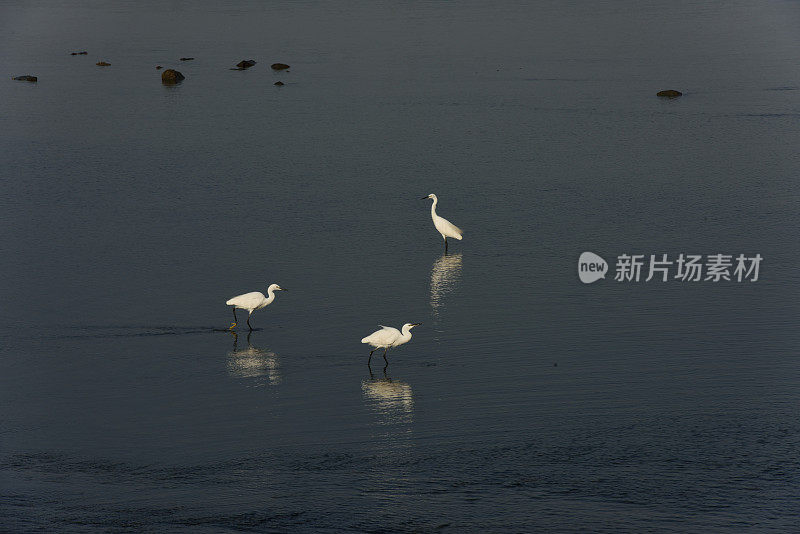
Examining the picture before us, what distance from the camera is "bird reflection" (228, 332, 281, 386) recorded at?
2992 cm

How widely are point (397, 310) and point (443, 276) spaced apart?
4.64 metres

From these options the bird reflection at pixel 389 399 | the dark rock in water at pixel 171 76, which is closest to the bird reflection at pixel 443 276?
the bird reflection at pixel 389 399

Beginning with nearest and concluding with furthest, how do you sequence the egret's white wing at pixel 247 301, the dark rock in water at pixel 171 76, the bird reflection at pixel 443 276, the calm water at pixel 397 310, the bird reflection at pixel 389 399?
the calm water at pixel 397 310
the bird reflection at pixel 389 399
the egret's white wing at pixel 247 301
the bird reflection at pixel 443 276
the dark rock in water at pixel 171 76

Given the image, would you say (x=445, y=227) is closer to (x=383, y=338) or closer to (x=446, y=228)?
(x=446, y=228)

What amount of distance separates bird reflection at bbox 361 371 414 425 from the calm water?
8 cm

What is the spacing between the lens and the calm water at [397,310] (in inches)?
930

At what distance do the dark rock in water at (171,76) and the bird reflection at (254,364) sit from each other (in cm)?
5853

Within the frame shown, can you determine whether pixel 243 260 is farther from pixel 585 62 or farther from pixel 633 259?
pixel 585 62

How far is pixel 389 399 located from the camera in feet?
92.8

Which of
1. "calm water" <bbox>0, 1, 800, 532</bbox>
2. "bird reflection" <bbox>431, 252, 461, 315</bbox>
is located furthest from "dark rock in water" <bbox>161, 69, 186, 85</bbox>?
"bird reflection" <bbox>431, 252, 461, 315</bbox>

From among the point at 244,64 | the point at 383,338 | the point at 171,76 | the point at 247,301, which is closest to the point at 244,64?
the point at 244,64

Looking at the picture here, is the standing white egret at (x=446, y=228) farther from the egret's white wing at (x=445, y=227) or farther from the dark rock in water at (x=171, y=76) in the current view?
the dark rock in water at (x=171, y=76)

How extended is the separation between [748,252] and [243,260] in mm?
19054

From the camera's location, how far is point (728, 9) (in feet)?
453
